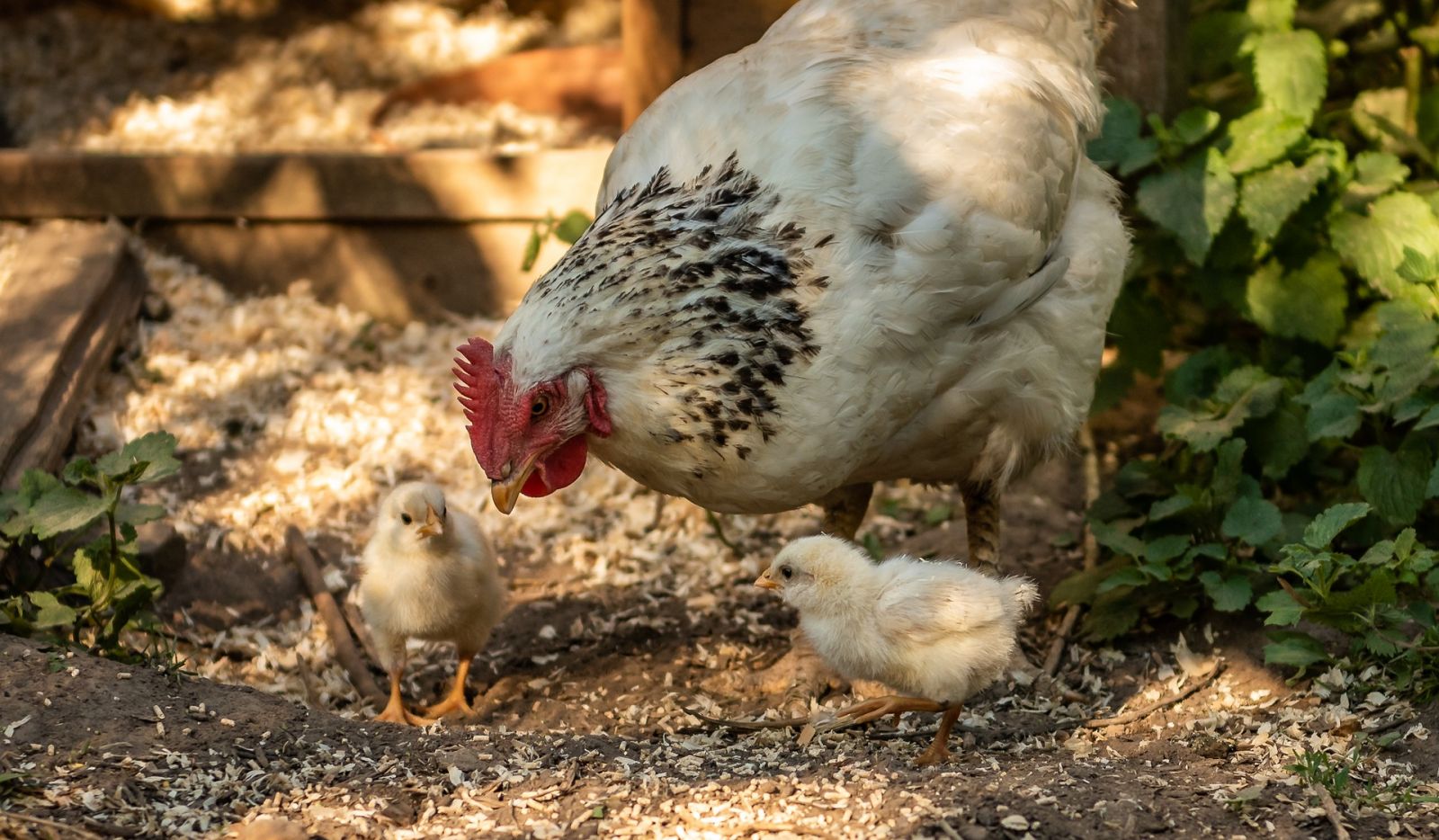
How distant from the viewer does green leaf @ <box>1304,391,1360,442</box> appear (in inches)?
149

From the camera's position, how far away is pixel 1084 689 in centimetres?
386

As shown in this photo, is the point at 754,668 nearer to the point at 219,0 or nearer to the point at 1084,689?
the point at 1084,689

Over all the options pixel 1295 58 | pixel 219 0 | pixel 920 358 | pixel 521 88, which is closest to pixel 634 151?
pixel 920 358

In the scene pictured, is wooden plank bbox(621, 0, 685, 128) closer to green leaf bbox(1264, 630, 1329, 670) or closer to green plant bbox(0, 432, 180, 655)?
green plant bbox(0, 432, 180, 655)

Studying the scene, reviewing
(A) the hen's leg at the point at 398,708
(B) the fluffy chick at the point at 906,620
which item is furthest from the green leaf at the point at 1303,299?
(A) the hen's leg at the point at 398,708

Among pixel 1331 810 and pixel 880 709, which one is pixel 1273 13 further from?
pixel 1331 810

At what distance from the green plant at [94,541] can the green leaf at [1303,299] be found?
325cm

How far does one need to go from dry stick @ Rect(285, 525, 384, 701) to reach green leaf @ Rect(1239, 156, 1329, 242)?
2.90 metres

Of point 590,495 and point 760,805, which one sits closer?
point 760,805

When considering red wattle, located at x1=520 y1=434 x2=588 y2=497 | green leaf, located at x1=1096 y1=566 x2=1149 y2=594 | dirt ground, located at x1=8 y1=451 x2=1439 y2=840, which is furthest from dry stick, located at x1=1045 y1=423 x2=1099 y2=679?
red wattle, located at x1=520 y1=434 x2=588 y2=497

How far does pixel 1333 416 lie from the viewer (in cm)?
385

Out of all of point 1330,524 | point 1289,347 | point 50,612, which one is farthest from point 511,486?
point 1289,347

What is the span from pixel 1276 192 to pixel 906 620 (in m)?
2.00

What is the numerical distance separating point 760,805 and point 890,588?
2.30 feet
